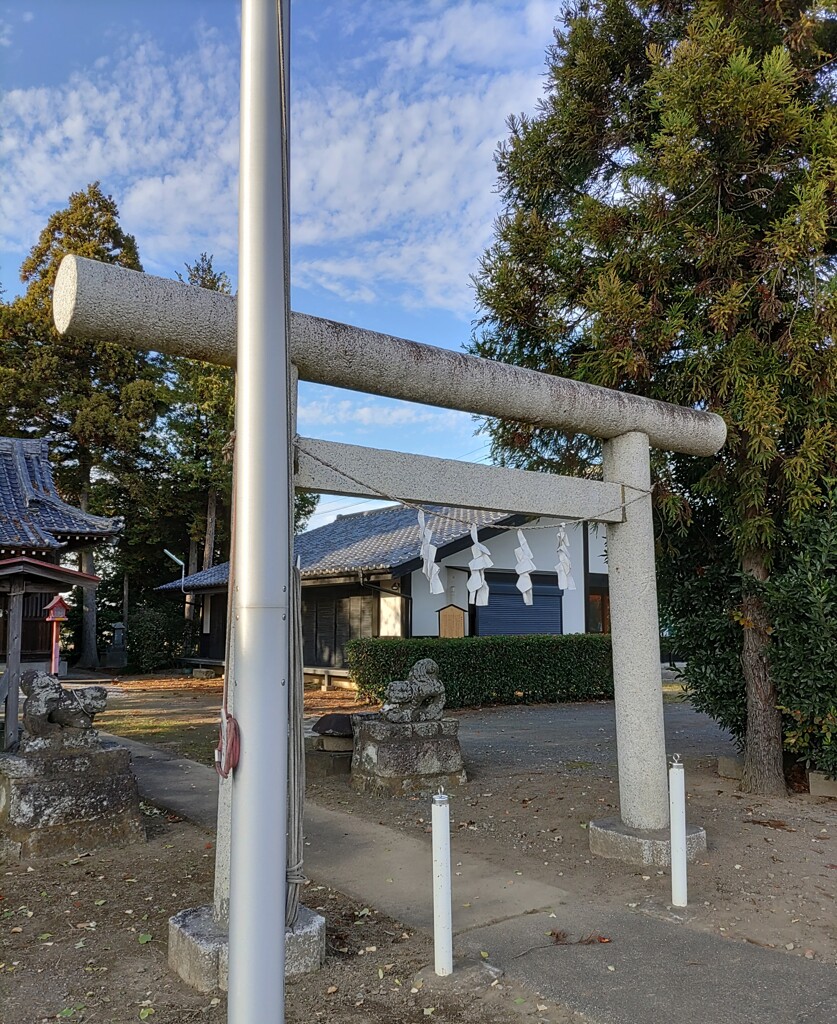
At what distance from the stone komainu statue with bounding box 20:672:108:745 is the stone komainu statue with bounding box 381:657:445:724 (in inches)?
122

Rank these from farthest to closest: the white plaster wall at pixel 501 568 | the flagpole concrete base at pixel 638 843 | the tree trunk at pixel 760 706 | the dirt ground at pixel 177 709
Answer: the white plaster wall at pixel 501 568 < the dirt ground at pixel 177 709 < the tree trunk at pixel 760 706 < the flagpole concrete base at pixel 638 843

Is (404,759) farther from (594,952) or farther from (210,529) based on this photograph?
(210,529)

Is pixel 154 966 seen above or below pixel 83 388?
below

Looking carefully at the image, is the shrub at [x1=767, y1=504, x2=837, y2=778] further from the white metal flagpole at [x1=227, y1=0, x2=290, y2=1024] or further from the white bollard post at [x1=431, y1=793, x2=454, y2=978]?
the white metal flagpole at [x1=227, y1=0, x2=290, y2=1024]

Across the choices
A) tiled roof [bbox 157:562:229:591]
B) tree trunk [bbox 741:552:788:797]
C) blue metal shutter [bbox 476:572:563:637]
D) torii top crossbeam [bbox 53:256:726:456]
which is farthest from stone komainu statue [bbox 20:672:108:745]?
tiled roof [bbox 157:562:229:591]

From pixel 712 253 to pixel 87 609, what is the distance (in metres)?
25.6

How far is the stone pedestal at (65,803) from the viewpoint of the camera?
5.74 m

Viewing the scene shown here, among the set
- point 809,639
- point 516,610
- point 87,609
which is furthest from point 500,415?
point 87,609

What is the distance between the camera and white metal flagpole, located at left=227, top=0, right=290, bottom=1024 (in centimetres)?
242

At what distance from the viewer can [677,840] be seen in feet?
15.7

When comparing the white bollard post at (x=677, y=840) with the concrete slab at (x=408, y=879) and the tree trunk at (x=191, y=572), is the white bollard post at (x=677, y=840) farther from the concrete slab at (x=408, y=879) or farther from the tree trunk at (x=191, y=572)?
the tree trunk at (x=191, y=572)

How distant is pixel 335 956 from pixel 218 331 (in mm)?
3318

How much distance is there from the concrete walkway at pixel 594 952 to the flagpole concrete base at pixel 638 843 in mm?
758

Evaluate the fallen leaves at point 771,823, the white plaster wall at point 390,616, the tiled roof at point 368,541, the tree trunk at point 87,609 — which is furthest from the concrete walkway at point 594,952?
the tree trunk at point 87,609
